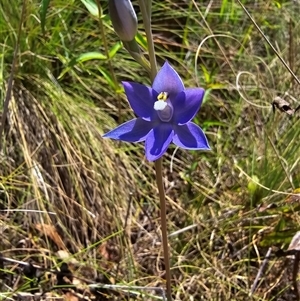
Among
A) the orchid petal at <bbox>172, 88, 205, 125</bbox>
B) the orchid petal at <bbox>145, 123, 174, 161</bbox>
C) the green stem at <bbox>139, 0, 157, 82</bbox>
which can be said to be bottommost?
the orchid petal at <bbox>145, 123, 174, 161</bbox>

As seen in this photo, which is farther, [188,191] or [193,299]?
[188,191]

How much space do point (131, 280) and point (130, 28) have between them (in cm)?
102

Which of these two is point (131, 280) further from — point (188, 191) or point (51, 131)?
point (51, 131)

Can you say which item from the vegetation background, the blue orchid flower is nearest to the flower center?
the blue orchid flower

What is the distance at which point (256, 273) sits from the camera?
2.15 m

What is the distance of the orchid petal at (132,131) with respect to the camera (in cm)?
135

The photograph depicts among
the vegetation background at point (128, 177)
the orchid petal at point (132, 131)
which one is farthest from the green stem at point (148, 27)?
the vegetation background at point (128, 177)

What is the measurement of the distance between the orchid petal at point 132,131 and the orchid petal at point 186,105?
0.21 ft

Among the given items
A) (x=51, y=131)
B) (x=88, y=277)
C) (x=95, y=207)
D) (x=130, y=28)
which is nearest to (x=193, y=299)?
(x=88, y=277)

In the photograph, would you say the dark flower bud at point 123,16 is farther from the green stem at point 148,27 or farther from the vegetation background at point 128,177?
the vegetation background at point 128,177

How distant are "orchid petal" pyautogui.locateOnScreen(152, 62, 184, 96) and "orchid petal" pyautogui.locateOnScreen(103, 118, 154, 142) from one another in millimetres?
80

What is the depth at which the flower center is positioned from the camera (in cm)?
135

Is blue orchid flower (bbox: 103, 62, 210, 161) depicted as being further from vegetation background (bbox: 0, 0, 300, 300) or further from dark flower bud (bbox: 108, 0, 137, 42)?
vegetation background (bbox: 0, 0, 300, 300)

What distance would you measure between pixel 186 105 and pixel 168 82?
0.06 m
